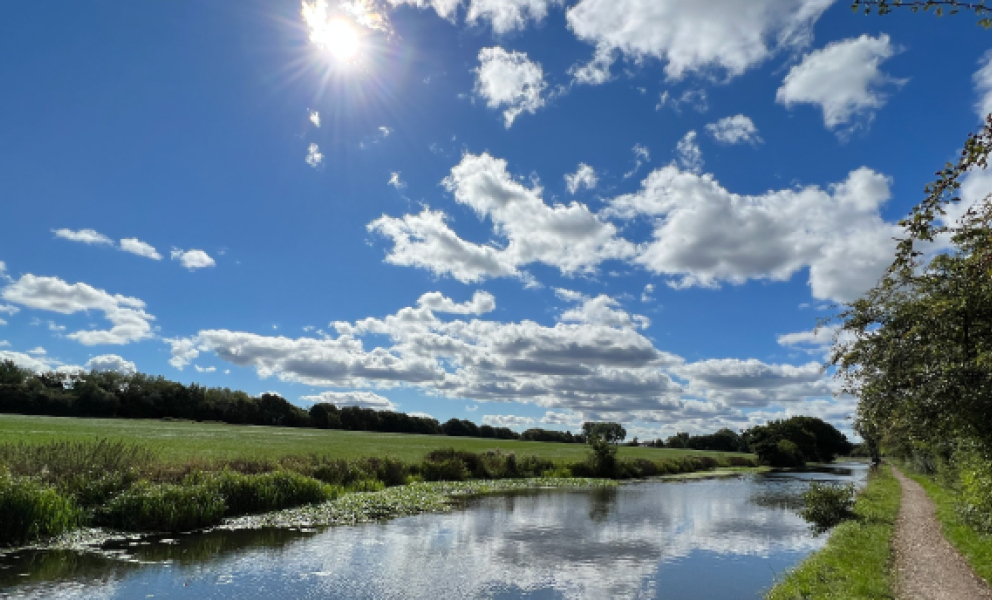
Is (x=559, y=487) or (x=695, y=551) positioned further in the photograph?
(x=559, y=487)

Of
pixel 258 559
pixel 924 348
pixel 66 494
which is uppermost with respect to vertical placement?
pixel 924 348

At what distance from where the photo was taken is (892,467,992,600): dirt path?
12.6m

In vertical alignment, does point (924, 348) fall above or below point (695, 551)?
above

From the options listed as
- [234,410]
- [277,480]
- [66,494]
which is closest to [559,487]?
[277,480]

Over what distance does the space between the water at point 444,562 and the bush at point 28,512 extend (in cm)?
141

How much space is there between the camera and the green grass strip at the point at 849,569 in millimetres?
13227

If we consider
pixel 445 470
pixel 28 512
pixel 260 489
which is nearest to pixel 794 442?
pixel 445 470

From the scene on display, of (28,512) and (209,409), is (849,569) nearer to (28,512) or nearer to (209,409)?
(28,512)

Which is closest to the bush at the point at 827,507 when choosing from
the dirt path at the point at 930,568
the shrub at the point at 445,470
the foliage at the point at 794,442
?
the dirt path at the point at 930,568

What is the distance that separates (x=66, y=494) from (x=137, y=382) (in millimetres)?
98109

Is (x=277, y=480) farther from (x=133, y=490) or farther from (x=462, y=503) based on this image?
(x=462, y=503)

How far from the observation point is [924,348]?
40.4 feet

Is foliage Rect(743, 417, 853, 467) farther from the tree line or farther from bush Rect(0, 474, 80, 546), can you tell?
bush Rect(0, 474, 80, 546)

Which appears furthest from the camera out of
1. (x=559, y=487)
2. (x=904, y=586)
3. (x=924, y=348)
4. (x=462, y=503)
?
(x=559, y=487)
